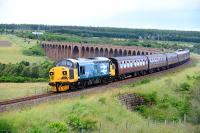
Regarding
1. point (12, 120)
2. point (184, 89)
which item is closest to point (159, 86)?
point (184, 89)

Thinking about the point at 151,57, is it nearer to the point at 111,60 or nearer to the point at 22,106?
the point at 111,60

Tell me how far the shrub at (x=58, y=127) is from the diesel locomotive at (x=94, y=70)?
13365mm

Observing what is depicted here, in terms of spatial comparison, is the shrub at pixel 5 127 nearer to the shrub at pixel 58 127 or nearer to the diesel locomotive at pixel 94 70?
the shrub at pixel 58 127

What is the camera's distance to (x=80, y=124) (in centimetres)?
2953

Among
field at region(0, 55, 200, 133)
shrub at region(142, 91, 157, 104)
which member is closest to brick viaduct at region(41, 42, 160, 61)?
shrub at region(142, 91, 157, 104)

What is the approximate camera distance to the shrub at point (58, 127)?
26.8m

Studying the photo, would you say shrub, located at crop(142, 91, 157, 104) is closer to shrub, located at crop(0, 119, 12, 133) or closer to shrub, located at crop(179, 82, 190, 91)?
shrub, located at crop(179, 82, 190, 91)

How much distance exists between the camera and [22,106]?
31.3m

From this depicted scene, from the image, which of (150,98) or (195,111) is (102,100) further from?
(150,98)

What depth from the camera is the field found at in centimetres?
2791

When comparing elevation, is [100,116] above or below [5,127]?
below

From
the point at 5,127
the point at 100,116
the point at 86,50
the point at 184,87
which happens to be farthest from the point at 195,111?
the point at 86,50

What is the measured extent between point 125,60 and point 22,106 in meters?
24.6

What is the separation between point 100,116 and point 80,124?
13.2ft
